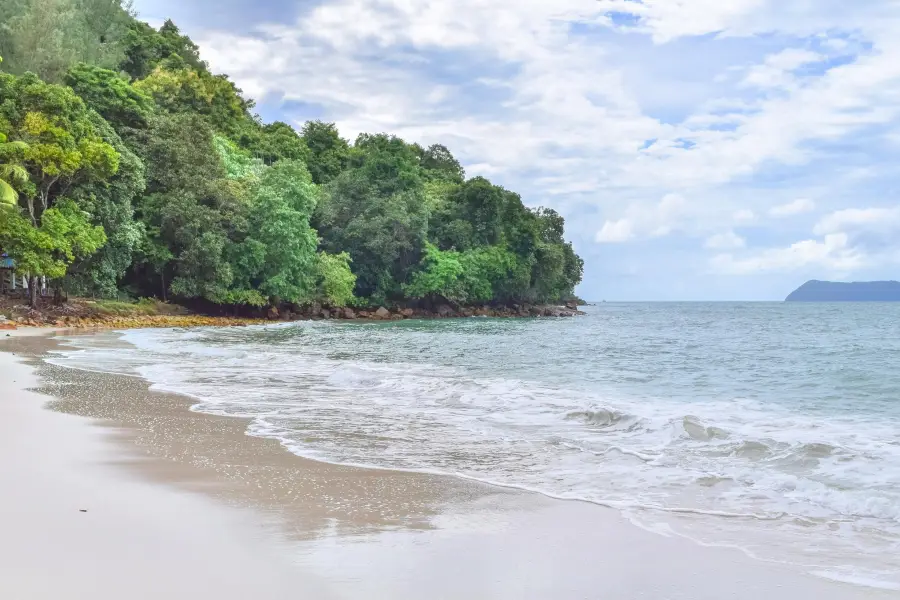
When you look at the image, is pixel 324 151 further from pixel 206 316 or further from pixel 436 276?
pixel 206 316

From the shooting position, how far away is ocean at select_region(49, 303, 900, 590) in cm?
498

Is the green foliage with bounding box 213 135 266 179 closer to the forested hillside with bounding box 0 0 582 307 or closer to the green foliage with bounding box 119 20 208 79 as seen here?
the forested hillside with bounding box 0 0 582 307

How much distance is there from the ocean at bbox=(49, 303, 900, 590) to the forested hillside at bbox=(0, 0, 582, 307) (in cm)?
1495

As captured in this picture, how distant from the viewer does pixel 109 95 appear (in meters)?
38.7

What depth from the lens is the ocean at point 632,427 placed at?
16.4ft

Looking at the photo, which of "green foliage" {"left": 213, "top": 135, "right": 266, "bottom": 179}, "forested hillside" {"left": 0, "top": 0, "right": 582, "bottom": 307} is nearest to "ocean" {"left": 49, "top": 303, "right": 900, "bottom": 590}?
"forested hillside" {"left": 0, "top": 0, "right": 582, "bottom": 307}

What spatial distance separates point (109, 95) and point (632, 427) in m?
37.6

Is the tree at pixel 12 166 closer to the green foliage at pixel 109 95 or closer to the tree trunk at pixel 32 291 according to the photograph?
the tree trunk at pixel 32 291

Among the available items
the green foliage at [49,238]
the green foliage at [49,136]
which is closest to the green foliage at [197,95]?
the green foliage at [49,136]

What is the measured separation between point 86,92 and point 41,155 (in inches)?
380

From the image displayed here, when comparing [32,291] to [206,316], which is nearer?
[32,291]

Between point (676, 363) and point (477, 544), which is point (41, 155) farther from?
point (477, 544)

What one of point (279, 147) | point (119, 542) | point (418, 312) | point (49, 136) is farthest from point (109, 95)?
point (119, 542)

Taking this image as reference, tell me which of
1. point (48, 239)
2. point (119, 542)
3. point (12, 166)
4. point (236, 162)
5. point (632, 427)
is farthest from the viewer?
point (236, 162)
